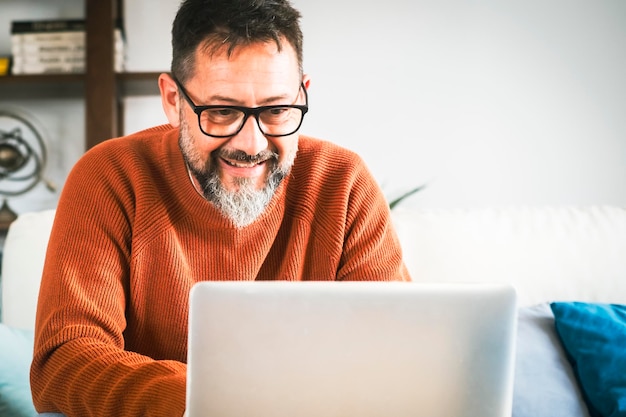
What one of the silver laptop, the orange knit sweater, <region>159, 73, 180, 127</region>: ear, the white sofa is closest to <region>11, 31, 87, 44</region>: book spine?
the white sofa

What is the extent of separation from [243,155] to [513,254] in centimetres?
89

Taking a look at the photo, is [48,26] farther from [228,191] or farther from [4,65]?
[228,191]

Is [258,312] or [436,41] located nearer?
[258,312]

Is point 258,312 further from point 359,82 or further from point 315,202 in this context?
point 359,82

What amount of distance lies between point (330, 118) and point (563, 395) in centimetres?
149

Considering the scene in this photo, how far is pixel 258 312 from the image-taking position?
65 cm

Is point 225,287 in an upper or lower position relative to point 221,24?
lower

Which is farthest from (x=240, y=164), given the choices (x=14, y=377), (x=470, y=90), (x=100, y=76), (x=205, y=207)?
(x=470, y=90)

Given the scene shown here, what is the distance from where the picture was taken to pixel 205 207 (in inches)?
52.3

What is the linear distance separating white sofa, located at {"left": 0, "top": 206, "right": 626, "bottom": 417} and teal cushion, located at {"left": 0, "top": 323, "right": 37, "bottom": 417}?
209 millimetres

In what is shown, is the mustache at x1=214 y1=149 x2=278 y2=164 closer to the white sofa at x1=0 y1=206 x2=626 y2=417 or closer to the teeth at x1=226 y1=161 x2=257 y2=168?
the teeth at x1=226 y1=161 x2=257 y2=168

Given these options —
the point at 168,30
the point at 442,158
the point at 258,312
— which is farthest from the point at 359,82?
the point at 258,312

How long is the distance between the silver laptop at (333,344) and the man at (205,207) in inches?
18.7

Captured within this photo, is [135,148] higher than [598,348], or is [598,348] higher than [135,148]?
[135,148]
